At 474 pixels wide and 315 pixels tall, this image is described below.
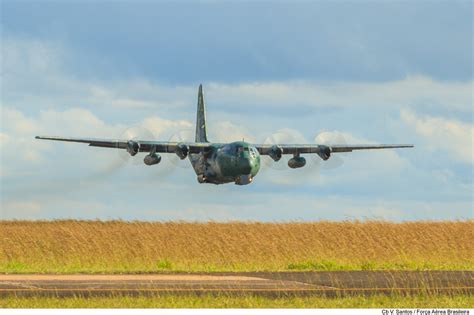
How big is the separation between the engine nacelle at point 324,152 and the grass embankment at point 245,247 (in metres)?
20.4

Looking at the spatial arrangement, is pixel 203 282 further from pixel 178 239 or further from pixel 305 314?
pixel 178 239

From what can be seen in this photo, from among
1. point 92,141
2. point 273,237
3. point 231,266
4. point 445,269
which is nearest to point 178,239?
point 273,237

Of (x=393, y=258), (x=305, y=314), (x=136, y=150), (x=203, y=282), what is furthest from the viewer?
(x=136, y=150)

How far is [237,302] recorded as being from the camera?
870 inches

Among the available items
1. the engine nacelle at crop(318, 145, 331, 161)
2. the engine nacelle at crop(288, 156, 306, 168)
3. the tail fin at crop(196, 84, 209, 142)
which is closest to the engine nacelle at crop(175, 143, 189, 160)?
the engine nacelle at crop(288, 156, 306, 168)

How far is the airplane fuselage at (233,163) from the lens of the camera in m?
64.0

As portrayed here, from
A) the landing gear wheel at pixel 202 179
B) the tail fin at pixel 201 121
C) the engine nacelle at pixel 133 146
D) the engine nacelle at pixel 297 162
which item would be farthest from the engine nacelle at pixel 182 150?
the tail fin at pixel 201 121

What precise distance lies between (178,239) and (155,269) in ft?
37.6

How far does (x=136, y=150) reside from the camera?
65.1 m

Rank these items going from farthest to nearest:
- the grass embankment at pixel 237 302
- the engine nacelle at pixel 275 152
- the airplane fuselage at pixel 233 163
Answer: the engine nacelle at pixel 275 152
the airplane fuselage at pixel 233 163
the grass embankment at pixel 237 302

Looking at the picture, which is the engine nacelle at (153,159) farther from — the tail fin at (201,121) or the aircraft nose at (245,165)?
the tail fin at (201,121)

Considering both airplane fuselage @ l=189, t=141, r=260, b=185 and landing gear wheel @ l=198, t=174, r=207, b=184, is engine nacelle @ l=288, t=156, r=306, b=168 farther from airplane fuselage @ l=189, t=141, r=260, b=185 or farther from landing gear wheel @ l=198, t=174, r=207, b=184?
landing gear wheel @ l=198, t=174, r=207, b=184

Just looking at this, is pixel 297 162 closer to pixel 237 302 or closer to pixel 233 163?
pixel 233 163

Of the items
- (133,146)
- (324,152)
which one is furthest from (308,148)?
(133,146)
